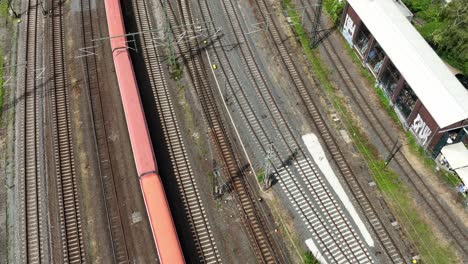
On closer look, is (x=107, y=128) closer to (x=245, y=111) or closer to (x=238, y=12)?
(x=245, y=111)

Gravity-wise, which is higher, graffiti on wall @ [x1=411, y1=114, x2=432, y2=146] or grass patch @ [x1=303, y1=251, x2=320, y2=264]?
graffiti on wall @ [x1=411, y1=114, x2=432, y2=146]

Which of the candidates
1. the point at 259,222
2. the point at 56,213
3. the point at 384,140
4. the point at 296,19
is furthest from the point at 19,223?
the point at 296,19

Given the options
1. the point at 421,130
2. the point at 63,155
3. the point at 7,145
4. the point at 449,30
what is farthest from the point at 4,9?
the point at 449,30

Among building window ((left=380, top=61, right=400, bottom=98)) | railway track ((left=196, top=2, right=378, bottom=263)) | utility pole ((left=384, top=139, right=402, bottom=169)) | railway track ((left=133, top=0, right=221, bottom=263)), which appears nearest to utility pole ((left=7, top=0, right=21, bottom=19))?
railway track ((left=133, top=0, right=221, bottom=263))

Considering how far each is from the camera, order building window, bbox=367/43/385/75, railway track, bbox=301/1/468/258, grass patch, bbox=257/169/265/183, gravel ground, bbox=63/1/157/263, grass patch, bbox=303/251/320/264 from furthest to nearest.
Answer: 1. building window, bbox=367/43/385/75
2. grass patch, bbox=257/169/265/183
3. railway track, bbox=301/1/468/258
4. gravel ground, bbox=63/1/157/263
5. grass patch, bbox=303/251/320/264

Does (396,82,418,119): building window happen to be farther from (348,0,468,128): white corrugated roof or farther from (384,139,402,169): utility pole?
(384,139,402,169): utility pole

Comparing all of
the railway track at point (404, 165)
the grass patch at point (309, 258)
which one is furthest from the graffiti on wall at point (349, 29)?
the grass patch at point (309, 258)

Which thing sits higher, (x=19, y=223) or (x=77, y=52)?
(x=77, y=52)

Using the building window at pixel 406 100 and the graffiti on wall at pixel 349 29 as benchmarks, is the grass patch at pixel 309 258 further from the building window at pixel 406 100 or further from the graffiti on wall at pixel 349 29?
the graffiti on wall at pixel 349 29
